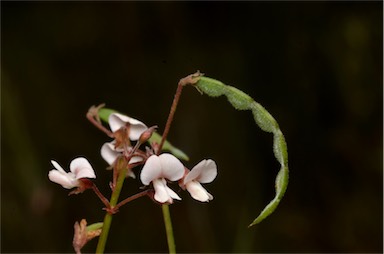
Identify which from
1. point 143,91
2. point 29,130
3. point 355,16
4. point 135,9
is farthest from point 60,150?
point 355,16

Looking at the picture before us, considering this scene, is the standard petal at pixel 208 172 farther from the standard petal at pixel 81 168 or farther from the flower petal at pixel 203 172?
the standard petal at pixel 81 168

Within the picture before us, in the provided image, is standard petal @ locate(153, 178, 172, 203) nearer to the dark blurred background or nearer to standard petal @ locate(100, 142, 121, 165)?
standard petal @ locate(100, 142, 121, 165)

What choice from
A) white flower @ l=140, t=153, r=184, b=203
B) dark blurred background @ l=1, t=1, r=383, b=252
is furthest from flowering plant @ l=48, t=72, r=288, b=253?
dark blurred background @ l=1, t=1, r=383, b=252

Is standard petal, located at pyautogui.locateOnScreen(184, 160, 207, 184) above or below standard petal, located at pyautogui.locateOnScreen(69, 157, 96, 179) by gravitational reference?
below

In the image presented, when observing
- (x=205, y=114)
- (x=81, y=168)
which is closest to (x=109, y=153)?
(x=81, y=168)

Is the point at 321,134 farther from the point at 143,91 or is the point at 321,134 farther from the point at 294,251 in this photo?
the point at 143,91

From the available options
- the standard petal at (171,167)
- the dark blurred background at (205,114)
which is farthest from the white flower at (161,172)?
the dark blurred background at (205,114)

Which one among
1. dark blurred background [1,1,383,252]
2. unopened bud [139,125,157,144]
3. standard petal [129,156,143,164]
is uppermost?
unopened bud [139,125,157,144]
